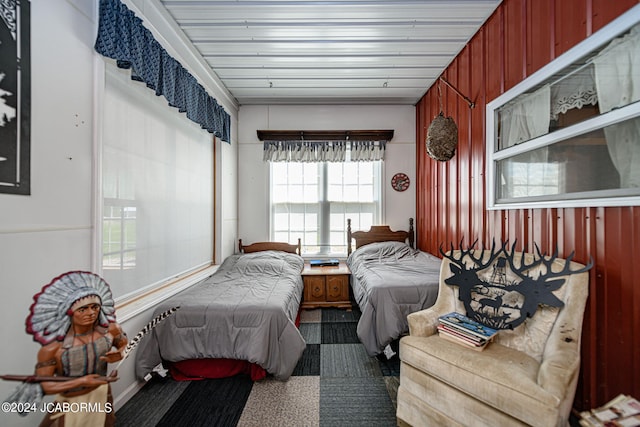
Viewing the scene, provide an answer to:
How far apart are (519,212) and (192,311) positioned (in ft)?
8.60

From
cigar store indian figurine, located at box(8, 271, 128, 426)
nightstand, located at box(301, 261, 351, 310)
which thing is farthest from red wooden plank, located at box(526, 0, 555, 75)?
cigar store indian figurine, located at box(8, 271, 128, 426)

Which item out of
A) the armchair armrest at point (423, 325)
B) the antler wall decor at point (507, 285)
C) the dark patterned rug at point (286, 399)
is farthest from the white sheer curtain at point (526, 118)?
the dark patterned rug at point (286, 399)

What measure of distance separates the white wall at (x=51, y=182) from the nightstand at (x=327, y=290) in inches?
94.6

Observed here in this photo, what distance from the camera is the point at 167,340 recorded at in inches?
79.7

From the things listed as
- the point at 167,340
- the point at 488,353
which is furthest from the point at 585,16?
the point at 167,340

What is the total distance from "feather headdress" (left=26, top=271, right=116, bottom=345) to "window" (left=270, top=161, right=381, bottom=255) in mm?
3164

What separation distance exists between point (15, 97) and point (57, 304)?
97 cm

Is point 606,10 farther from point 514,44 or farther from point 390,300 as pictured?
point 390,300

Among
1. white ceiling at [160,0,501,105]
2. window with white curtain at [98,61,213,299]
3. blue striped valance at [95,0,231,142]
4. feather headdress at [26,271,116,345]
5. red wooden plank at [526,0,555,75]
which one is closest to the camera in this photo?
feather headdress at [26,271,116,345]

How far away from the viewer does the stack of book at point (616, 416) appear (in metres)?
1.03

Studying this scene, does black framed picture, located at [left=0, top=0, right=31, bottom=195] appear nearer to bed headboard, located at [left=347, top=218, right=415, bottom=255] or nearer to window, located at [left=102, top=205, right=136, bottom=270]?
window, located at [left=102, top=205, right=136, bottom=270]

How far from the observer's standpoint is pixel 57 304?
3.31ft

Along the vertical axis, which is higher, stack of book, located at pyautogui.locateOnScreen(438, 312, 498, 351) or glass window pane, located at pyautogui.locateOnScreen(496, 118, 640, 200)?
glass window pane, located at pyautogui.locateOnScreen(496, 118, 640, 200)

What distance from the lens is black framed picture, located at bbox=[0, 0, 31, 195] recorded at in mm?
1162
